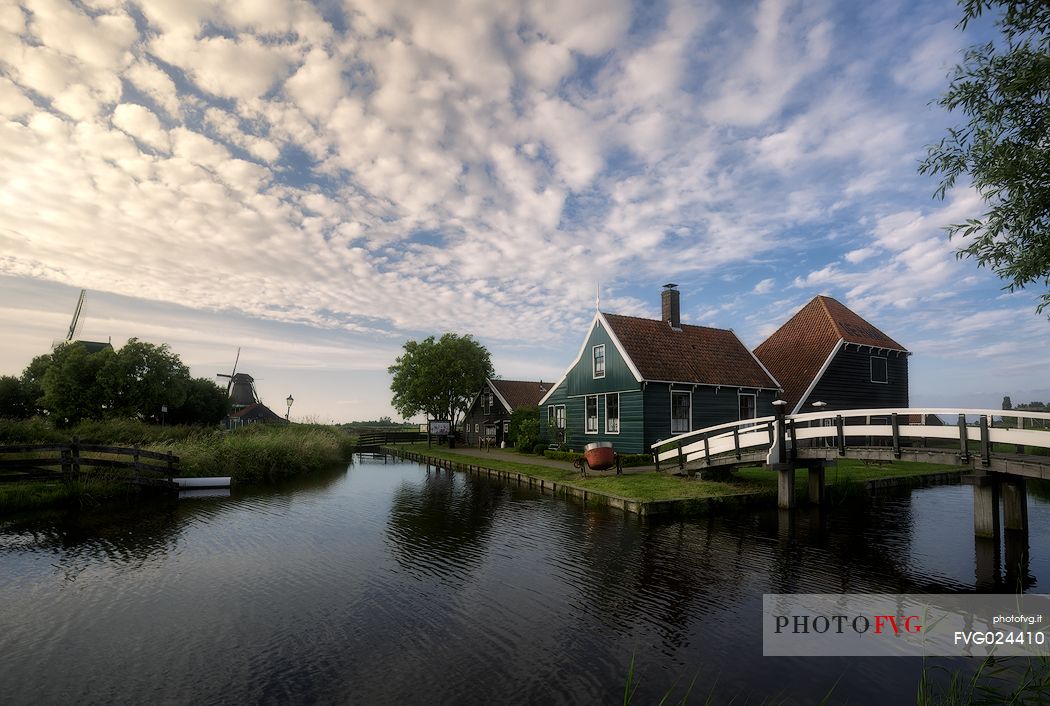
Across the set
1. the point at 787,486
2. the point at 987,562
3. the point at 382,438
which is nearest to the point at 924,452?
the point at 987,562

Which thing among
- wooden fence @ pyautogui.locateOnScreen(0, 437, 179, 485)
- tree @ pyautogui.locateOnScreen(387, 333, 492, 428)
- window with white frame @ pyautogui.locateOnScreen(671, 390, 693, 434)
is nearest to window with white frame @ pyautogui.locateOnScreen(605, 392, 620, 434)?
window with white frame @ pyautogui.locateOnScreen(671, 390, 693, 434)

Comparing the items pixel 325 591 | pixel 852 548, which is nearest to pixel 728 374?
pixel 852 548

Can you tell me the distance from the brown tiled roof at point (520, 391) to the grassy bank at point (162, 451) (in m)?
16.6

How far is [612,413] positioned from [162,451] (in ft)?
66.9

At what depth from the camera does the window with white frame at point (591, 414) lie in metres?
28.6

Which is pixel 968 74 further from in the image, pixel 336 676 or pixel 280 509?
pixel 280 509

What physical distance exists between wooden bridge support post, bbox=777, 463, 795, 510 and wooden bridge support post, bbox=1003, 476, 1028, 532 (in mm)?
4875

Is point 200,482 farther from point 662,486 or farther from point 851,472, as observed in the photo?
point 851,472

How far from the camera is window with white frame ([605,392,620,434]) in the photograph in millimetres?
26984

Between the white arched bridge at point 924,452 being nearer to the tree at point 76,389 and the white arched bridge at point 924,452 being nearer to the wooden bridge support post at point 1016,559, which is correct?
the wooden bridge support post at point 1016,559

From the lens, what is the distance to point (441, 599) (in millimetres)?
9039

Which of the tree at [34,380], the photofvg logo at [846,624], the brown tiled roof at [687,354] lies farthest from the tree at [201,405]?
the photofvg logo at [846,624]

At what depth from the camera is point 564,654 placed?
275 inches

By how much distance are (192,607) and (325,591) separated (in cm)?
201
